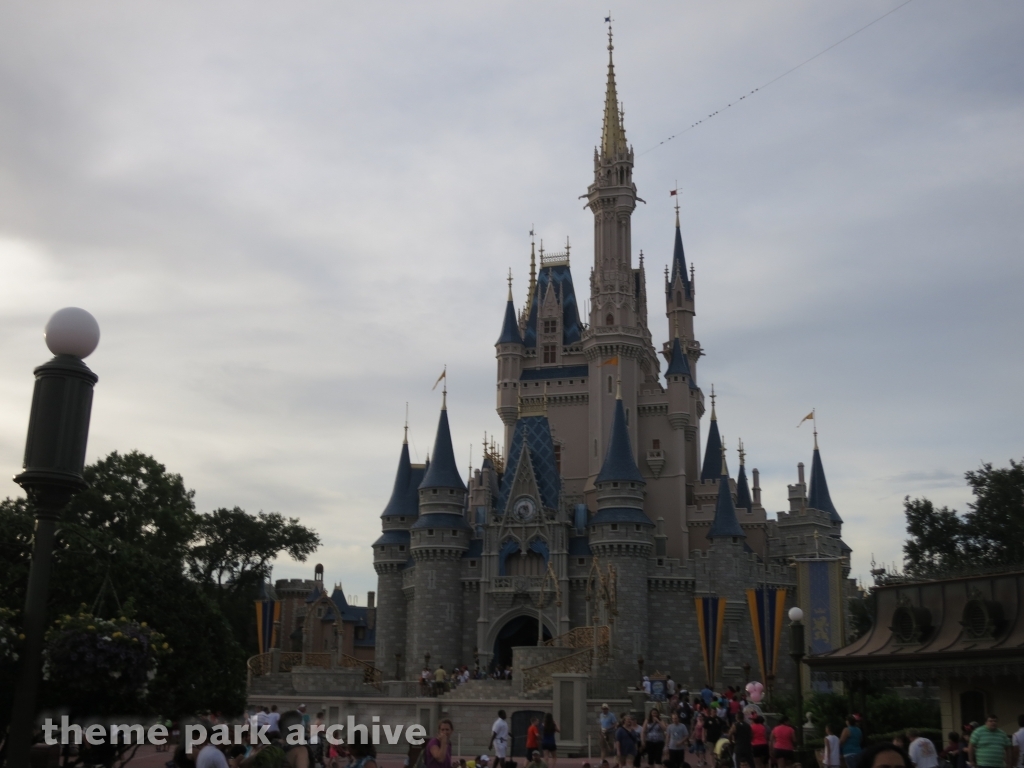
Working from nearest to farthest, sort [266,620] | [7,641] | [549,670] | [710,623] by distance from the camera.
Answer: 1. [7,641]
2. [549,670]
3. [710,623]
4. [266,620]

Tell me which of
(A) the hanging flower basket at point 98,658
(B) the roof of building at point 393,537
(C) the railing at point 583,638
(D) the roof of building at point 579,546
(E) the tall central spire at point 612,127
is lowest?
(A) the hanging flower basket at point 98,658

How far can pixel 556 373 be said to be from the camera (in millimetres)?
57219

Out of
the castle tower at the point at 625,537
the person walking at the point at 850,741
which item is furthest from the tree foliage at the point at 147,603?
the castle tower at the point at 625,537

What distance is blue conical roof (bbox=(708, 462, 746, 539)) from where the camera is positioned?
49.4 meters

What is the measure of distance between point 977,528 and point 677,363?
15.9m

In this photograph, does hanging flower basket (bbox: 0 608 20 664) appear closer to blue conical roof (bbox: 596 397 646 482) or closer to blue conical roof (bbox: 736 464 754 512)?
blue conical roof (bbox: 596 397 646 482)

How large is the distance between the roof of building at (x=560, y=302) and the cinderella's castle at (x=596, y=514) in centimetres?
11

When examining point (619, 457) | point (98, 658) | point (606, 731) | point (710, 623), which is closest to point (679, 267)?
point (619, 457)

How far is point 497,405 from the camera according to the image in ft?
188

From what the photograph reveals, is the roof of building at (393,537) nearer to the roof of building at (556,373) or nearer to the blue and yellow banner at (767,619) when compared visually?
the roof of building at (556,373)

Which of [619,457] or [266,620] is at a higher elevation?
[619,457]

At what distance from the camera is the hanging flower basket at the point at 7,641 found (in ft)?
31.6

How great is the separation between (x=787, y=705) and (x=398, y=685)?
49.8 feet

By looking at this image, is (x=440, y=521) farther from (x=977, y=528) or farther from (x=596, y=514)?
(x=977, y=528)
